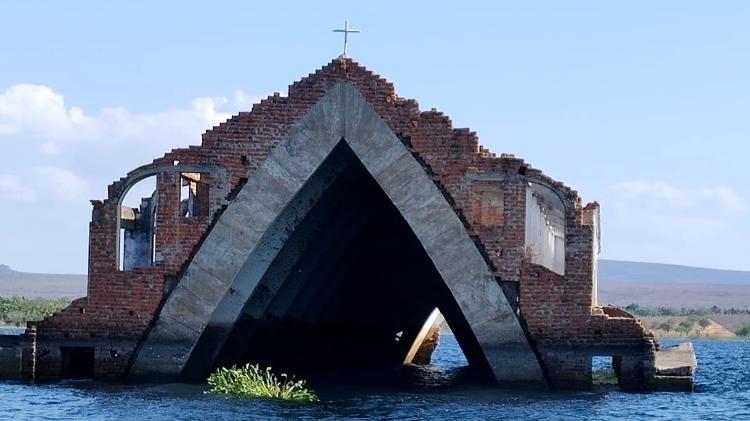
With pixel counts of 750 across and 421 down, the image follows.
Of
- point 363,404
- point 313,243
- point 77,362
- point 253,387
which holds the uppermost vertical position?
point 313,243

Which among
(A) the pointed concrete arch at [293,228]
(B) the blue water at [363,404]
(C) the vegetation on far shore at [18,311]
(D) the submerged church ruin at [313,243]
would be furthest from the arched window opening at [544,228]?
(C) the vegetation on far shore at [18,311]

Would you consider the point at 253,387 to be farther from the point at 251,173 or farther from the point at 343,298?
the point at 343,298

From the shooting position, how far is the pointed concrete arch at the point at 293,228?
28.4 m

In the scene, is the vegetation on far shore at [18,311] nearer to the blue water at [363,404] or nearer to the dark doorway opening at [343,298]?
the dark doorway opening at [343,298]

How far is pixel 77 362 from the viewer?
100 feet

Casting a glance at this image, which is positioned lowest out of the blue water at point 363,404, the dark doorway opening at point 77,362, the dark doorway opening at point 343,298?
the blue water at point 363,404

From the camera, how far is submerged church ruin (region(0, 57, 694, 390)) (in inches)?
1115

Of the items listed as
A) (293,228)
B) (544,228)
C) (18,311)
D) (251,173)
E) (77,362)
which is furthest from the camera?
(18,311)

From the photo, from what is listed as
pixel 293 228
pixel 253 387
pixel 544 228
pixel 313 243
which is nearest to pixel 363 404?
pixel 253 387

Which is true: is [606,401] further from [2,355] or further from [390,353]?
[390,353]

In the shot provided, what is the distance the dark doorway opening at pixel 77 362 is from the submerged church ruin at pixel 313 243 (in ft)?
0.20

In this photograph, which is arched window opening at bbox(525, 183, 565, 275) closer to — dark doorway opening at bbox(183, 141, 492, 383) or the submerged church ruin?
the submerged church ruin

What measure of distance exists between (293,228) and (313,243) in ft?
4.64

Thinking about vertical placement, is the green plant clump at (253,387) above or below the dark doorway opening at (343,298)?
below
